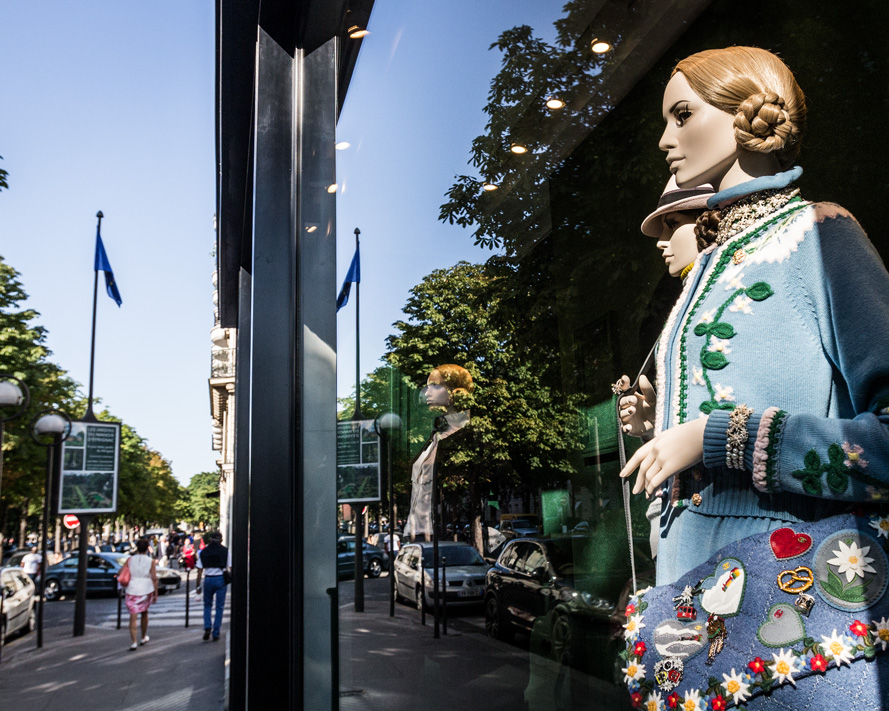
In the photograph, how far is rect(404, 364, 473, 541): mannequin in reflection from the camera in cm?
230

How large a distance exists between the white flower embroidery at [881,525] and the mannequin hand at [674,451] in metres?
0.26

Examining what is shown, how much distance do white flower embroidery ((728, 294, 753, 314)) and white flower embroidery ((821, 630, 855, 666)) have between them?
51 centimetres

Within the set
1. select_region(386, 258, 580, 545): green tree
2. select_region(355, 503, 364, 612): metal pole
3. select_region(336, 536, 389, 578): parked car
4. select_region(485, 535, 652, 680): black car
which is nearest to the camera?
select_region(485, 535, 652, 680): black car

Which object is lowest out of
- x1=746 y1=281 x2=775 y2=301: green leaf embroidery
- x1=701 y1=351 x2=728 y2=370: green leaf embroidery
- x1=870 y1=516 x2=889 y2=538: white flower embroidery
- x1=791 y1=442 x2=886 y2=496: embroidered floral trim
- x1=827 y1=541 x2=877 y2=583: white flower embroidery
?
x1=827 y1=541 x2=877 y2=583: white flower embroidery

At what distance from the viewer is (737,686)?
47.2 inches

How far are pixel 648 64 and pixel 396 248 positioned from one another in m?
1.37

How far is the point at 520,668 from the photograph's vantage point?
2.15 m

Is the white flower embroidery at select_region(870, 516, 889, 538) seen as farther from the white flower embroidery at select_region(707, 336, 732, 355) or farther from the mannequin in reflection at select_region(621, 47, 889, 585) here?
the white flower embroidery at select_region(707, 336, 732, 355)

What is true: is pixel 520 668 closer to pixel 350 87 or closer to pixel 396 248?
pixel 396 248

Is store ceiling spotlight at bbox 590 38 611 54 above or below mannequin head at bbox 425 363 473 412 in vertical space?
above

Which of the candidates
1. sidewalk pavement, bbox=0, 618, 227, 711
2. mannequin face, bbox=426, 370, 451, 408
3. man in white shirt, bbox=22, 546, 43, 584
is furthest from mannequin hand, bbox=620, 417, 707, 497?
man in white shirt, bbox=22, 546, 43, 584

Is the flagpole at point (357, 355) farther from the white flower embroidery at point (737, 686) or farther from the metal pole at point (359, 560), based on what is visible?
the white flower embroidery at point (737, 686)

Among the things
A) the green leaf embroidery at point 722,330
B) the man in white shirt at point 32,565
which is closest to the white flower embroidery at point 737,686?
the green leaf embroidery at point 722,330

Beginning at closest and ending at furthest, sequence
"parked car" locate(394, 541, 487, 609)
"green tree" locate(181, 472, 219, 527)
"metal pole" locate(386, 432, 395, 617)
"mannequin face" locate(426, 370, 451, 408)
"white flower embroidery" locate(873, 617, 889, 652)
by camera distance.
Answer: "white flower embroidery" locate(873, 617, 889, 652), "parked car" locate(394, 541, 487, 609), "mannequin face" locate(426, 370, 451, 408), "metal pole" locate(386, 432, 395, 617), "green tree" locate(181, 472, 219, 527)
